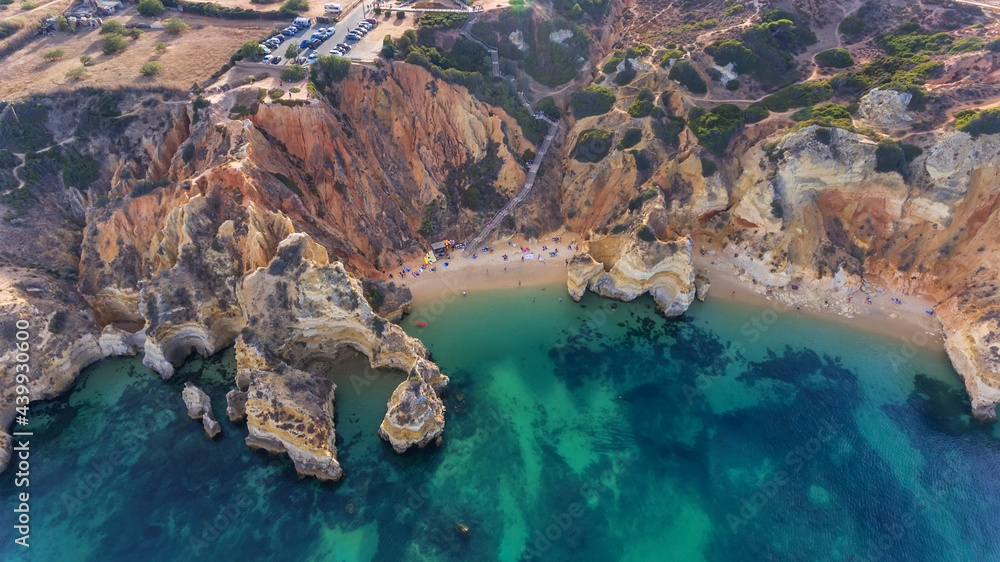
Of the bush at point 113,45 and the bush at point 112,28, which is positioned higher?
the bush at point 112,28

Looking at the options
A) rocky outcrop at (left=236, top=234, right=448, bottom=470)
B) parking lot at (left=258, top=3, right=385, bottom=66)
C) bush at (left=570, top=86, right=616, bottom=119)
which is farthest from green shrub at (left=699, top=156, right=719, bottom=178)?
parking lot at (left=258, top=3, right=385, bottom=66)

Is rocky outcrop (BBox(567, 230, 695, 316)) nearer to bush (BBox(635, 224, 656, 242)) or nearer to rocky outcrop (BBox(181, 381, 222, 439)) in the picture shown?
bush (BBox(635, 224, 656, 242))

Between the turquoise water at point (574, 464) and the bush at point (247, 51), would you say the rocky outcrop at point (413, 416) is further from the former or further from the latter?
the bush at point (247, 51)

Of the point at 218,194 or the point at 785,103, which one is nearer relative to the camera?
the point at 218,194

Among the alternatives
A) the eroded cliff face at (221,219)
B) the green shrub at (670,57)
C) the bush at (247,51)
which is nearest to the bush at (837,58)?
the green shrub at (670,57)

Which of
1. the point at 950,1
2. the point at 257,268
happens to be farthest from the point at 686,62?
the point at 257,268

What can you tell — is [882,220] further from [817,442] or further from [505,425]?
[505,425]
